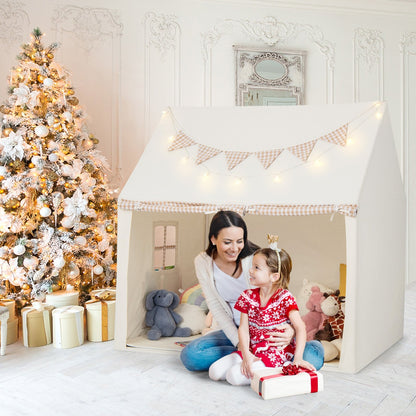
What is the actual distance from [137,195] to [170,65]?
2.54 meters

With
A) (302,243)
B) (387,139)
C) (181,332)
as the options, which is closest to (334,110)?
(387,139)

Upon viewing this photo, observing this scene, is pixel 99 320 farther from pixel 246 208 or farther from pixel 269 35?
pixel 269 35

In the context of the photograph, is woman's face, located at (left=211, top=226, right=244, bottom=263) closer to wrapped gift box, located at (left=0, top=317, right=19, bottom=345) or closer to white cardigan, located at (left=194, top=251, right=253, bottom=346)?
white cardigan, located at (left=194, top=251, right=253, bottom=346)

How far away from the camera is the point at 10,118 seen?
12.6 feet

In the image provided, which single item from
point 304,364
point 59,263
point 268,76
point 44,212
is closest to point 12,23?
point 44,212

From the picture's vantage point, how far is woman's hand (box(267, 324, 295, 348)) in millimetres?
2645

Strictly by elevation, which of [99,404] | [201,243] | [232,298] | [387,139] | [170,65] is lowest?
[99,404]

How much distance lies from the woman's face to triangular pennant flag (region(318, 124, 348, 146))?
0.81m

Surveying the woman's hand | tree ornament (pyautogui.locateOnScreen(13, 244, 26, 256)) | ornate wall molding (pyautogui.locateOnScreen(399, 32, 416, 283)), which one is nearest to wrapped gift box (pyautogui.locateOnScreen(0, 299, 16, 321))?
tree ornament (pyautogui.locateOnScreen(13, 244, 26, 256))

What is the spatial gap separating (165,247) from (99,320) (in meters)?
0.85

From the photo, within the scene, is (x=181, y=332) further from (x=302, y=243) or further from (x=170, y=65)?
(x=170, y=65)

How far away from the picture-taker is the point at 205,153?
3.30 meters

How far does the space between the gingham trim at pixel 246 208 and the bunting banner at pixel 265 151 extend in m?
0.37

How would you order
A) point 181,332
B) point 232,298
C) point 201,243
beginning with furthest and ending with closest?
point 201,243 → point 181,332 → point 232,298
